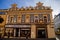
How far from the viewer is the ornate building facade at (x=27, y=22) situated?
14.1 meters

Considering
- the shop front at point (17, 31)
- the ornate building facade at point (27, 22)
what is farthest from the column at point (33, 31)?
the shop front at point (17, 31)

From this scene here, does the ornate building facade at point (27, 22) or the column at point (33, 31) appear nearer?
the column at point (33, 31)

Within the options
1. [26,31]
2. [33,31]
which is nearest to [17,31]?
[26,31]

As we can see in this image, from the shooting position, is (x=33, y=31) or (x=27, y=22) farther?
(x=27, y=22)

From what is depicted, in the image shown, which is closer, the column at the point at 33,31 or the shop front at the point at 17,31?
the column at the point at 33,31

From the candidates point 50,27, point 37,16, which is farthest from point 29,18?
point 50,27

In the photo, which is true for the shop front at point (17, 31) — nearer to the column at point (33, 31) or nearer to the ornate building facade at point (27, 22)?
the ornate building facade at point (27, 22)

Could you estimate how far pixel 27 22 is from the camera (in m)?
14.4

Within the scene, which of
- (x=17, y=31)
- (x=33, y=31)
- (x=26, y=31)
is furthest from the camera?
(x=17, y=31)

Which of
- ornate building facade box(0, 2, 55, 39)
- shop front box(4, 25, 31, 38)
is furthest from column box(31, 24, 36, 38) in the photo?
shop front box(4, 25, 31, 38)

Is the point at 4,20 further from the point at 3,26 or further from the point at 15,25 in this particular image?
the point at 15,25

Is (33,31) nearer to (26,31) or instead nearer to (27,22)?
(26,31)

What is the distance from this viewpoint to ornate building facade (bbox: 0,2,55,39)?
1407cm

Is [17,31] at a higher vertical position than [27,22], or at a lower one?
lower
